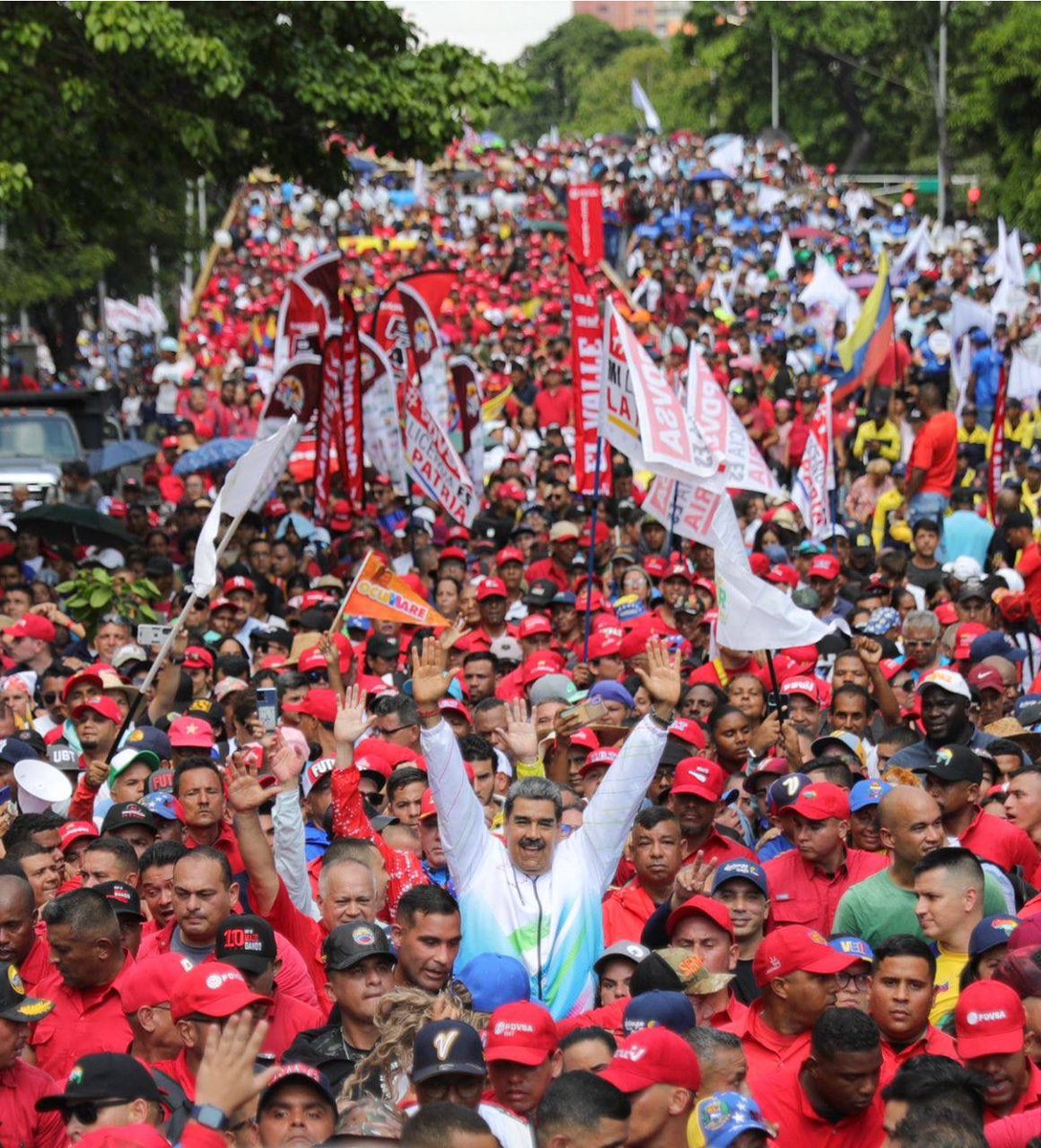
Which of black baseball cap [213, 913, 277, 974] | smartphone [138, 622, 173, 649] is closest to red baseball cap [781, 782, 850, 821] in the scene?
black baseball cap [213, 913, 277, 974]

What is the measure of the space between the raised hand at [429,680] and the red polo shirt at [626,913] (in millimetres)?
1017

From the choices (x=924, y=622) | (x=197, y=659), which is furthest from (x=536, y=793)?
(x=197, y=659)

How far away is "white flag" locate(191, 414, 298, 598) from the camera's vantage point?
11891 millimetres

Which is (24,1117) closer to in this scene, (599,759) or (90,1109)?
(90,1109)

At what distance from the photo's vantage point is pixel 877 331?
22.6 m

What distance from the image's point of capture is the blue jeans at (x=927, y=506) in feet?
58.7

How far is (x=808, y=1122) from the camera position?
6.21 meters

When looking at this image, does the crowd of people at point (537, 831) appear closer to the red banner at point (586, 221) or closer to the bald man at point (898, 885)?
the bald man at point (898, 885)

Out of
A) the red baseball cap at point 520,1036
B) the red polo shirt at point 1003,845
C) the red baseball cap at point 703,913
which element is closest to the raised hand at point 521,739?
the red baseball cap at point 703,913

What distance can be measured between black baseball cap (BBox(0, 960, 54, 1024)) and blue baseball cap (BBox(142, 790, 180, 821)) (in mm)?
2210

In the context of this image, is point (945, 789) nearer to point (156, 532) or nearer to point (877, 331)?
point (156, 532)

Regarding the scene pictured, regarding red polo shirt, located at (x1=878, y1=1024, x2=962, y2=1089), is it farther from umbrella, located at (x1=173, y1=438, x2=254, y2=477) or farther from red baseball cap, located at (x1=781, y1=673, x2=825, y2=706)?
umbrella, located at (x1=173, y1=438, x2=254, y2=477)

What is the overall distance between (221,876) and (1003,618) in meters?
7.19

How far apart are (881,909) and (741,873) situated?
20.5 inches
